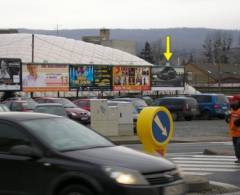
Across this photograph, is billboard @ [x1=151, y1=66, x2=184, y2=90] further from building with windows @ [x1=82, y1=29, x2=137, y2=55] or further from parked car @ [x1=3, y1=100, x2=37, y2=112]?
building with windows @ [x1=82, y1=29, x2=137, y2=55]

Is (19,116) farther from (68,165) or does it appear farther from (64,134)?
(68,165)

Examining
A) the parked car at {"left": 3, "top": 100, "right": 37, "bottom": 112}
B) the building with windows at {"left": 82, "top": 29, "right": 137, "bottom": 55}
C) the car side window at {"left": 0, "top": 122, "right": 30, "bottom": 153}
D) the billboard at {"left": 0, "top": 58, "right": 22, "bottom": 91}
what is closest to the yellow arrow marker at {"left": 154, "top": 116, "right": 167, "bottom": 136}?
the car side window at {"left": 0, "top": 122, "right": 30, "bottom": 153}

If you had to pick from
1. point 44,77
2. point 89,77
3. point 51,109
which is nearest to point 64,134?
point 51,109

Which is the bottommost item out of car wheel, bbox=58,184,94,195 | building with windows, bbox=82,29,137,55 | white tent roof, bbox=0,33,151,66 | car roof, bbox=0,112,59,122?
car wheel, bbox=58,184,94,195

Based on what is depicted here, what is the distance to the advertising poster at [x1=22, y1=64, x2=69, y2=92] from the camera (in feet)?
210

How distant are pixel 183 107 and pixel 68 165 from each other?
35137 mm

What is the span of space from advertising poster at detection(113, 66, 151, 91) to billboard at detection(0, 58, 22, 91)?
39.0ft

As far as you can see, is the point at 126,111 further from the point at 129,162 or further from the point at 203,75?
the point at 203,75

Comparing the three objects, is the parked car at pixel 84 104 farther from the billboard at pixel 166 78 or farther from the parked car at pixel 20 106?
the billboard at pixel 166 78

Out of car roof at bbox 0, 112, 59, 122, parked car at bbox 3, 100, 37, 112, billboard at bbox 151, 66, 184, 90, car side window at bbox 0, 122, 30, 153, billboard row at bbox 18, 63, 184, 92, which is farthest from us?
billboard at bbox 151, 66, 184, 90

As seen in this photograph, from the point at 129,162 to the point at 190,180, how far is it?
3.57 metres

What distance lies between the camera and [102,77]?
2653 inches

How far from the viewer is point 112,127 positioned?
2703 centimetres

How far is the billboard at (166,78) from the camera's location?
7431cm
